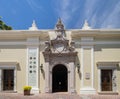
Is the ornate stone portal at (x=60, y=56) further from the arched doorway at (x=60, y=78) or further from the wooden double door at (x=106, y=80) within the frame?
the wooden double door at (x=106, y=80)

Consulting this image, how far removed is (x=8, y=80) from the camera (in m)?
19.9

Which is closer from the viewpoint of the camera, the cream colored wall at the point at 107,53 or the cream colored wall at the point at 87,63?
the cream colored wall at the point at 87,63

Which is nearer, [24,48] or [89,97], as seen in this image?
[89,97]

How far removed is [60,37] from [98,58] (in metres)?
3.29

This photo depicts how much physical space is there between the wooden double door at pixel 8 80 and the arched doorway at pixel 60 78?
3214 millimetres

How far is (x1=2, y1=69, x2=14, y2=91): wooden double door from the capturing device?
19875mm

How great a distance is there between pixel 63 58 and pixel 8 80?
181 inches

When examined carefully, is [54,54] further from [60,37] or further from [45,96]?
[45,96]

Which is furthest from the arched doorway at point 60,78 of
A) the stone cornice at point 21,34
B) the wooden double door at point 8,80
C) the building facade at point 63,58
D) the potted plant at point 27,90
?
the wooden double door at point 8,80

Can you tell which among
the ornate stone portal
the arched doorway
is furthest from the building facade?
the arched doorway

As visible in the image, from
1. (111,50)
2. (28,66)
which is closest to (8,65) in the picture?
(28,66)

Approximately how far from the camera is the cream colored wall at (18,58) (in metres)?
19.6

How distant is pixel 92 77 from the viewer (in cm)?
1925

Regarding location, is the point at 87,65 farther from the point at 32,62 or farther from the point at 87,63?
the point at 32,62
